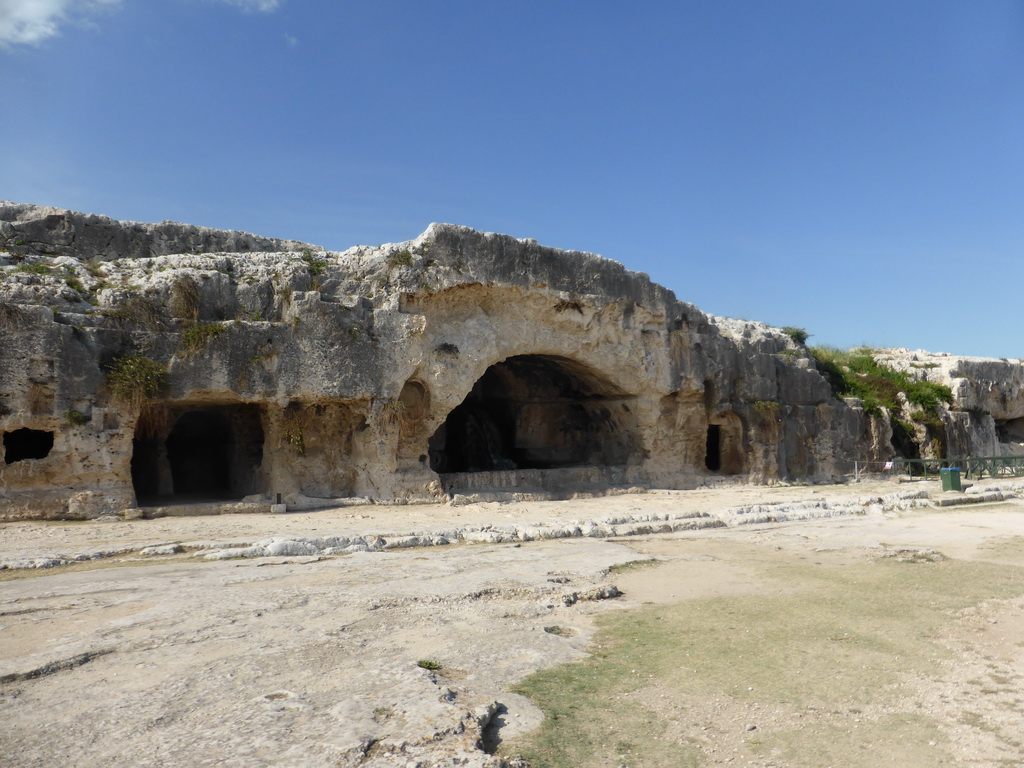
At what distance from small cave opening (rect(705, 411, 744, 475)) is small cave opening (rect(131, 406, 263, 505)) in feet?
34.2

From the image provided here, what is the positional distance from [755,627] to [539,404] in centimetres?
1442

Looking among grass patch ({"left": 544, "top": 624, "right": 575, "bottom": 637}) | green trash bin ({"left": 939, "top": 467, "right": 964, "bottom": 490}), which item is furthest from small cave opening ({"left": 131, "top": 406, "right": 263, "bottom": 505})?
green trash bin ({"left": 939, "top": 467, "right": 964, "bottom": 490})

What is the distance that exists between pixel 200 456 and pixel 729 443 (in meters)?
12.5

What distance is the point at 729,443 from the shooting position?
61.4 feet

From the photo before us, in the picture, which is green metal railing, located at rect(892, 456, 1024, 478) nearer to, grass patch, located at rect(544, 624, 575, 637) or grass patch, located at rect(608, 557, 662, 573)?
grass patch, located at rect(608, 557, 662, 573)

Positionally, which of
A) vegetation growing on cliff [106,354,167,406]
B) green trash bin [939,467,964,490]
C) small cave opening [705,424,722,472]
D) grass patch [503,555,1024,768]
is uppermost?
vegetation growing on cliff [106,354,167,406]

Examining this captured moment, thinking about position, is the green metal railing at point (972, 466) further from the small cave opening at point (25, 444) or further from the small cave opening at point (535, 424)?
the small cave opening at point (25, 444)

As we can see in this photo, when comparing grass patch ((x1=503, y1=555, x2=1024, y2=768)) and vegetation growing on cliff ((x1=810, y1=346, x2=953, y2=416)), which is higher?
vegetation growing on cliff ((x1=810, y1=346, x2=953, y2=416))

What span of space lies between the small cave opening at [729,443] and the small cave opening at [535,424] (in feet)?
7.81

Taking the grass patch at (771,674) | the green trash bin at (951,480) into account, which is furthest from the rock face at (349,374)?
the grass patch at (771,674)

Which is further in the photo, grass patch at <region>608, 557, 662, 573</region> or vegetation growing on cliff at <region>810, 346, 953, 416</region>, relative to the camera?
vegetation growing on cliff at <region>810, 346, 953, 416</region>

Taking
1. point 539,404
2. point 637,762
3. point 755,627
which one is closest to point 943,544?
point 755,627

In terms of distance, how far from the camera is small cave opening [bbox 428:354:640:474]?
18.2 metres

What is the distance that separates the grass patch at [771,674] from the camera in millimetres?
3520
